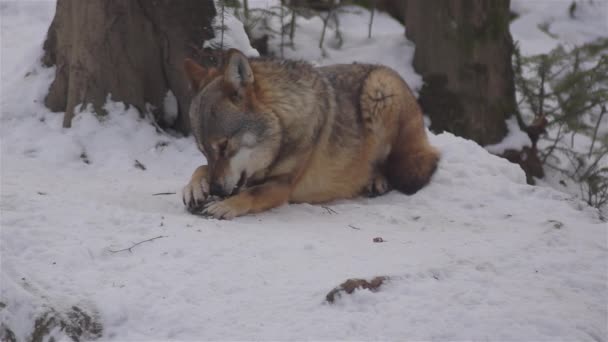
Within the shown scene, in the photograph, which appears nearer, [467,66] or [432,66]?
[467,66]

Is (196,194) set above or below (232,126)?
below

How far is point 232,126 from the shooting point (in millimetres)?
5055

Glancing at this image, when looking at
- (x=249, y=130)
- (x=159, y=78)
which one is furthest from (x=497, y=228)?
(x=159, y=78)

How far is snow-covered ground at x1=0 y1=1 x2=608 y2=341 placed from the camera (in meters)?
3.44

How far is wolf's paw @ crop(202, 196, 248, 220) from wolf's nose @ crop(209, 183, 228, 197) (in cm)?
7

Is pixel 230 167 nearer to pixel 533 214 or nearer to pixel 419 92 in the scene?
pixel 533 214

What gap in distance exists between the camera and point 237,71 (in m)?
5.07

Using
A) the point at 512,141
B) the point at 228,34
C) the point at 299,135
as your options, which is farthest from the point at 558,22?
the point at 299,135

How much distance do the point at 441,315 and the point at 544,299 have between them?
2.50 feet

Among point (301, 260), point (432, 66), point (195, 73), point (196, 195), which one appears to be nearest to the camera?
point (301, 260)

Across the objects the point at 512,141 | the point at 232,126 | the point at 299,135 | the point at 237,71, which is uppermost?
the point at 237,71

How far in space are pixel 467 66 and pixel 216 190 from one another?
637 centimetres

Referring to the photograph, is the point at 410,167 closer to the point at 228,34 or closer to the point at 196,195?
the point at 196,195

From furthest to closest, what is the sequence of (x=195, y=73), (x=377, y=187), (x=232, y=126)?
1. (x=377, y=187)
2. (x=195, y=73)
3. (x=232, y=126)
